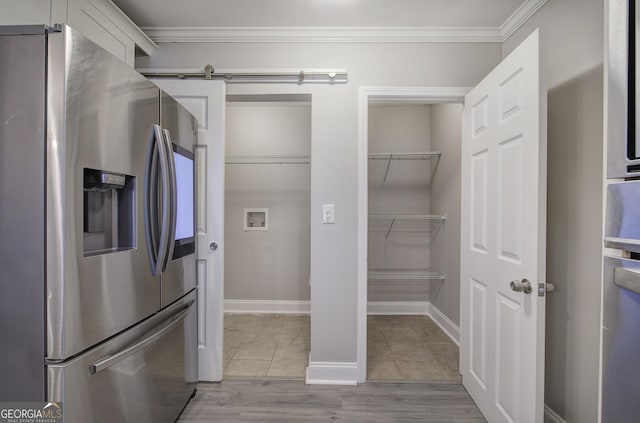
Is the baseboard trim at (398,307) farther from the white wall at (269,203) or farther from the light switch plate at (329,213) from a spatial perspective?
the light switch plate at (329,213)

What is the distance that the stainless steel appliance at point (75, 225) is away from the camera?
966mm

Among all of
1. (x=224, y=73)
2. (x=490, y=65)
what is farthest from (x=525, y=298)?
(x=224, y=73)

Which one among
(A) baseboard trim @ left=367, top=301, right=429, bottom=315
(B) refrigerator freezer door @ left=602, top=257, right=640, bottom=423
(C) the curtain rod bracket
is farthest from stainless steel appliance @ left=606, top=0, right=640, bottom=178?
(A) baseboard trim @ left=367, top=301, right=429, bottom=315

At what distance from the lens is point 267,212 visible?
11.6ft

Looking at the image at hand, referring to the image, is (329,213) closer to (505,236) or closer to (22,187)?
(505,236)

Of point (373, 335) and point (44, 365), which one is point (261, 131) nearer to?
point (373, 335)

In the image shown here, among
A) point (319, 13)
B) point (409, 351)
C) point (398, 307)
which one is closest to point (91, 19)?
point (319, 13)

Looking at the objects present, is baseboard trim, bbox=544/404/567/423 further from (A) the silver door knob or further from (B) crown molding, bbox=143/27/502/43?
(B) crown molding, bbox=143/27/502/43

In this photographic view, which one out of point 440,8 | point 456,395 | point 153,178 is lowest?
point 456,395

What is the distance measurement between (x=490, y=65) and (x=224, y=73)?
74.8 inches

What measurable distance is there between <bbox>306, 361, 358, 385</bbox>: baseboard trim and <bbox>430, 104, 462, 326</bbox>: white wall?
1243 mm

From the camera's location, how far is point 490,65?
84.4 inches

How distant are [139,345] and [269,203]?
2335 mm

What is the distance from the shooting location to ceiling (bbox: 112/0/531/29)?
1.84 metres
